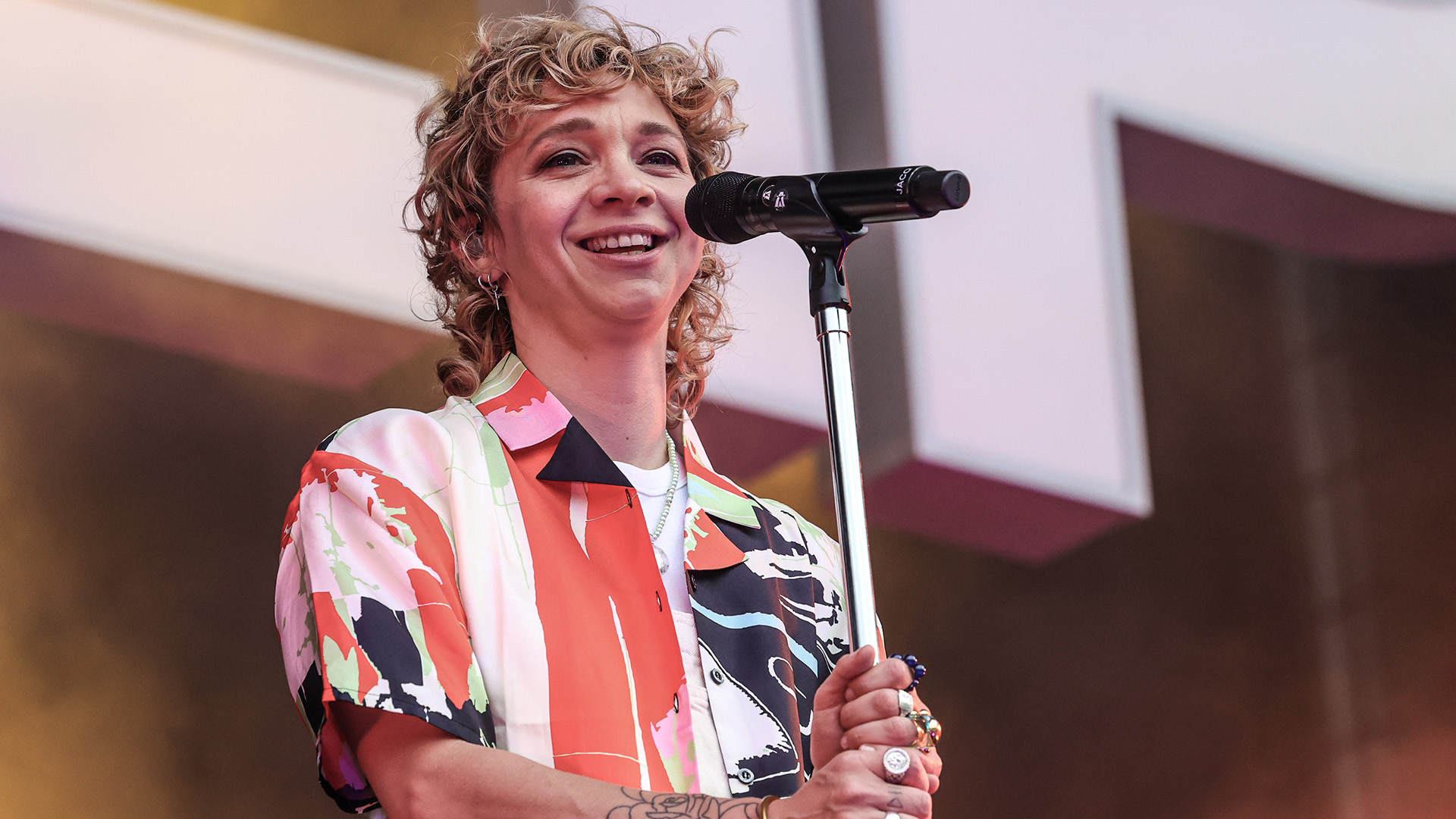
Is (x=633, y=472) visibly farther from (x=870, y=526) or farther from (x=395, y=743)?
(x=870, y=526)

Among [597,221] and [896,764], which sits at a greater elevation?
[597,221]

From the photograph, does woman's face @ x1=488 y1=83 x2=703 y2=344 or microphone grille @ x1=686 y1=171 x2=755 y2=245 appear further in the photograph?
woman's face @ x1=488 y1=83 x2=703 y2=344

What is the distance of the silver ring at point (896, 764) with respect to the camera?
1150 mm

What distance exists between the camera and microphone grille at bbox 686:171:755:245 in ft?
4.43

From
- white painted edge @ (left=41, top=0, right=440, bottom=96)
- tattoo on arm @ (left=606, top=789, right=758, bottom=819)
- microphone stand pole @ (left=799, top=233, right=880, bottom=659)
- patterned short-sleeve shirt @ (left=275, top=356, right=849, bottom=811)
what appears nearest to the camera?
microphone stand pole @ (left=799, top=233, right=880, bottom=659)

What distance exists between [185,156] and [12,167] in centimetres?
29

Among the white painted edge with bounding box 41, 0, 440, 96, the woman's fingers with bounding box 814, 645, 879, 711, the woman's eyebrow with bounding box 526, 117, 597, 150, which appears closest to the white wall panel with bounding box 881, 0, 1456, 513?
the white painted edge with bounding box 41, 0, 440, 96

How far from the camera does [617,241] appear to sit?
69.4 inches

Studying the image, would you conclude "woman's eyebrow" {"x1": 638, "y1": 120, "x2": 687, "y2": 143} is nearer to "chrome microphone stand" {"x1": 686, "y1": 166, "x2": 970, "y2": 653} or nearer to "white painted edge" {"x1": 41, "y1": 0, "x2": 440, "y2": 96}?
"chrome microphone stand" {"x1": 686, "y1": 166, "x2": 970, "y2": 653}

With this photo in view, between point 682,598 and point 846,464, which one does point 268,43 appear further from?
point 846,464

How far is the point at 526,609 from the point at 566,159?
0.62m

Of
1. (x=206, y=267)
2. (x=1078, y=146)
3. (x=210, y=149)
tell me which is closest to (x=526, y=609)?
(x=206, y=267)

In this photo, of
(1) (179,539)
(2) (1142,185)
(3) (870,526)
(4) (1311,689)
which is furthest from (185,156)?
(4) (1311,689)

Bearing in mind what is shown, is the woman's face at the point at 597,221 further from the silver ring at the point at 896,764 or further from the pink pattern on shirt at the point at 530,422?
the silver ring at the point at 896,764
